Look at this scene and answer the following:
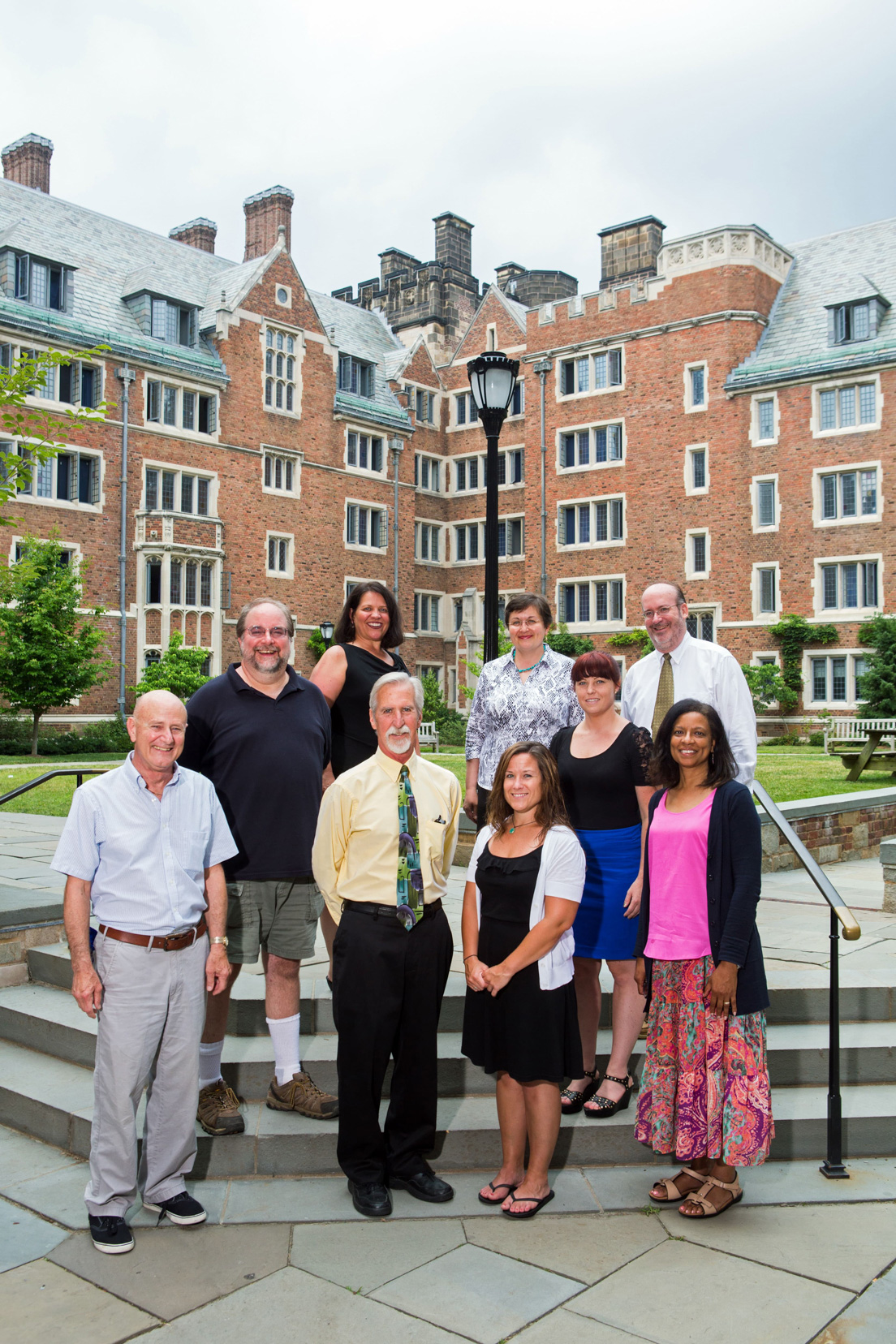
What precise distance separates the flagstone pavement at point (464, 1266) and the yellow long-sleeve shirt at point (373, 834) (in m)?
1.14

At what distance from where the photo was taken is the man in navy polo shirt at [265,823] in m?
4.42

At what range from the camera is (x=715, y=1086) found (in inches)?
154

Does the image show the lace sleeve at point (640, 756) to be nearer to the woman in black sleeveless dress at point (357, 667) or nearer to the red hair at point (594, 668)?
the red hair at point (594, 668)

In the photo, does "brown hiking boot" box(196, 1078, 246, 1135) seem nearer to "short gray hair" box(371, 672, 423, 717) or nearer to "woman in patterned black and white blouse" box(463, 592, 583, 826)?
"woman in patterned black and white blouse" box(463, 592, 583, 826)

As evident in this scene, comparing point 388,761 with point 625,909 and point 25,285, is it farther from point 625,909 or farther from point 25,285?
point 25,285

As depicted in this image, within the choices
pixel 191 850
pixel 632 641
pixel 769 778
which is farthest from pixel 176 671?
pixel 191 850

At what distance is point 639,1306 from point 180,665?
87.2 ft

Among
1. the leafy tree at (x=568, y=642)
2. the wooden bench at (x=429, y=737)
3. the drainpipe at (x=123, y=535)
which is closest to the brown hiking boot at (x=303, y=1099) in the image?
the wooden bench at (x=429, y=737)

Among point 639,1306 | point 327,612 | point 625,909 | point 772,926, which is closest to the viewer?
point 639,1306

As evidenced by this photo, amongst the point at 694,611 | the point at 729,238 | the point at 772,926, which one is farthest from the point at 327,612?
the point at 772,926

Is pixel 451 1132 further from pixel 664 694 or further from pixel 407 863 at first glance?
pixel 664 694

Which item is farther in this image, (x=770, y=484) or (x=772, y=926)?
(x=770, y=484)

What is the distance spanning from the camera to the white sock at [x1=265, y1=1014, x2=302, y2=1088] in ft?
14.8

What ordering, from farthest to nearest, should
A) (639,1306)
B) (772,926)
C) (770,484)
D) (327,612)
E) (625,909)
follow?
(327,612), (770,484), (772,926), (625,909), (639,1306)
